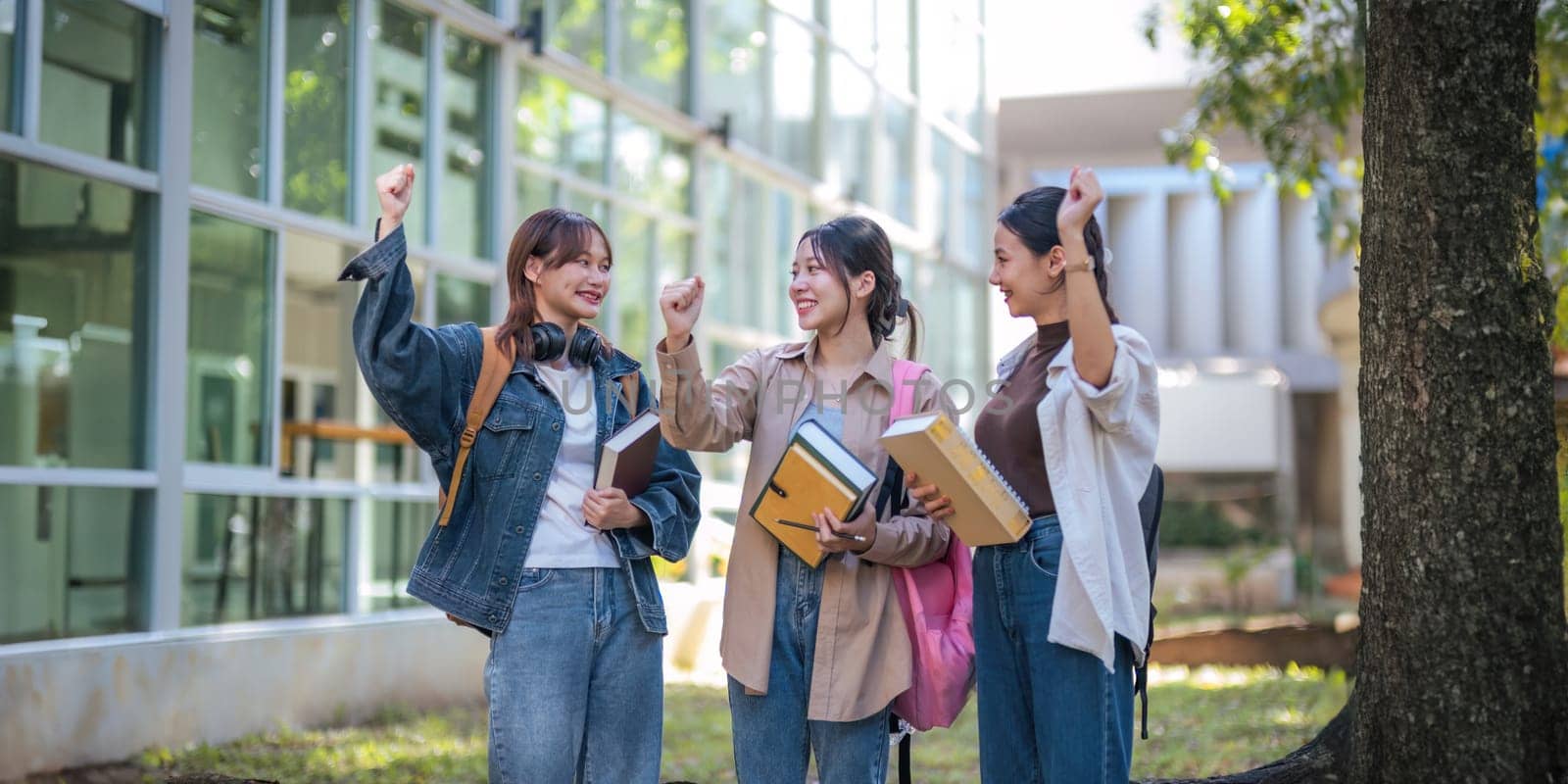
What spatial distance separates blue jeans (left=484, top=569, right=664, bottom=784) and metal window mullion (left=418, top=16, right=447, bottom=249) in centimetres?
612

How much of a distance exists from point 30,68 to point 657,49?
597cm

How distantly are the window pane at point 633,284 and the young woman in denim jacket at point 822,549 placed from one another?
7.77 metres

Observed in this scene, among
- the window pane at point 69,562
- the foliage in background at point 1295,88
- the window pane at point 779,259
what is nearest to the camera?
the window pane at point 69,562

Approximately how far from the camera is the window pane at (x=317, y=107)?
788 centimetres

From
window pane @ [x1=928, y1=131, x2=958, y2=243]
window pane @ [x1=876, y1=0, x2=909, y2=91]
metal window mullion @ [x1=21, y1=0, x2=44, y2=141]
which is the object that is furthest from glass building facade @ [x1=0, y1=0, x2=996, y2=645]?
window pane @ [x1=928, y1=131, x2=958, y2=243]

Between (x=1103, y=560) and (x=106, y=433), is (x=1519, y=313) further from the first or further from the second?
(x=106, y=433)

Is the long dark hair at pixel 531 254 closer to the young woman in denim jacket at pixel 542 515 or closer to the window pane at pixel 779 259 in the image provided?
the young woman in denim jacket at pixel 542 515

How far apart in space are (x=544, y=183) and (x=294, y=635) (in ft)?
12.1

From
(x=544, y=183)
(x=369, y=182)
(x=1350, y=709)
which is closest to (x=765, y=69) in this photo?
(x=544, y=183)

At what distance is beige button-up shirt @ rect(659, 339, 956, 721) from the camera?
3.22 m

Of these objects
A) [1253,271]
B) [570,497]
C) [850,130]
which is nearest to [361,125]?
[570,497]

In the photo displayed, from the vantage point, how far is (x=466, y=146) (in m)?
9.41

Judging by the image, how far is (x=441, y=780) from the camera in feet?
19.6

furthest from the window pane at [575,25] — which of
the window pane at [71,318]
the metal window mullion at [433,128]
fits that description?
the window pane at [71,318]
